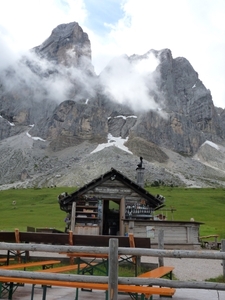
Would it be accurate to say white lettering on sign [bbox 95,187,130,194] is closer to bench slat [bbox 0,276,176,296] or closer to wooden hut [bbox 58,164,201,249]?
wooden hut [bbox 58,164,201,249]

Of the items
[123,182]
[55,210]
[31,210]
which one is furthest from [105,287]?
[31,210]

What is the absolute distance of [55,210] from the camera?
192ft

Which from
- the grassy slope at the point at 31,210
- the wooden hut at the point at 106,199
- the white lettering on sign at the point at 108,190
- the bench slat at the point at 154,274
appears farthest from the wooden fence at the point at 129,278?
the grassy slope at the point at 31,210

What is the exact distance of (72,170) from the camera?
11844cm

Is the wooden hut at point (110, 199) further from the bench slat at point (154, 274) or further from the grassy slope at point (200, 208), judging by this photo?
the grassy slope at point (200, 208)

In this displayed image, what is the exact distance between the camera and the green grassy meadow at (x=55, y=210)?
44031 mm

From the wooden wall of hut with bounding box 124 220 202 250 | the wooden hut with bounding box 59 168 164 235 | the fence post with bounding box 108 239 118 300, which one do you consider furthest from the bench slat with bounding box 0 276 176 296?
the wooden hut with bounding box 59 168 164 235

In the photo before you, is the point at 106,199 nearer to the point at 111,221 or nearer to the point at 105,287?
the point at 111,221

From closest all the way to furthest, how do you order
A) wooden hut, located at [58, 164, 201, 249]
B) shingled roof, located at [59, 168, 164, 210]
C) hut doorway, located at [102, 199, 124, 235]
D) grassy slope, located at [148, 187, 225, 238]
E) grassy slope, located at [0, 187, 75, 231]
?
wooden hut, located at [58, 164, 201, 249]
shingled roof, located at [59, 168, 164, 210]
hut doorway, located at [102, 199, 124, 235]
grassy slope, located at [0, 187, 75, 231]
grassy slope, located at [148, 187, 225, 238]

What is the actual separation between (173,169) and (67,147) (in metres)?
49.9

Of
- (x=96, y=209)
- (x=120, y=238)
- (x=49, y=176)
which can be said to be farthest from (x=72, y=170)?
(x=120, y=238)

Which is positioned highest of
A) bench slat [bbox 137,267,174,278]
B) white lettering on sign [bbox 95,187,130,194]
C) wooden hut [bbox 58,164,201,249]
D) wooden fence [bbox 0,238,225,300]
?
white lettering on sign [bbox 95,187,130,194]

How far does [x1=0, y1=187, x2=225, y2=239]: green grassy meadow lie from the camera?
44031 millimetres

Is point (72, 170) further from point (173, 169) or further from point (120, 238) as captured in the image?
point (120, 238)
